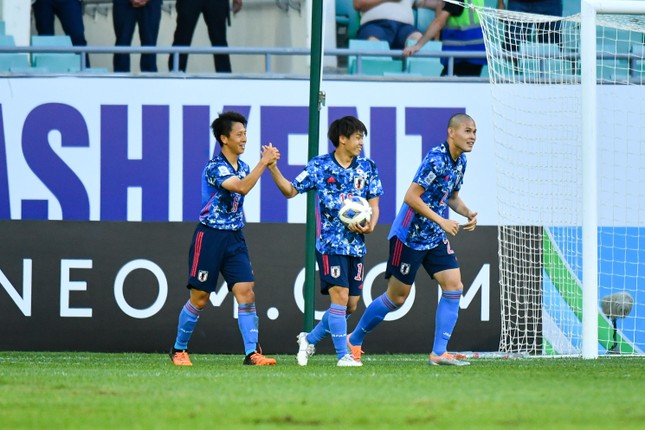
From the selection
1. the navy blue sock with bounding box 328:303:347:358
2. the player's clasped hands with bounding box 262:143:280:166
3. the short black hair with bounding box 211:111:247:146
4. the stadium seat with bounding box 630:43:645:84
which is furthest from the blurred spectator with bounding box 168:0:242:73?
the navy blue sock with bounding box 328:303:347:358

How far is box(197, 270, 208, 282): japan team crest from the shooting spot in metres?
9.84

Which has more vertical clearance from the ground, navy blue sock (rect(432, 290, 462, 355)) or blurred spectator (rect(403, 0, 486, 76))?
blurred spectator (rect(403, 0, 486, 76))

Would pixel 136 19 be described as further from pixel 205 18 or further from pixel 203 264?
pixel 203 264

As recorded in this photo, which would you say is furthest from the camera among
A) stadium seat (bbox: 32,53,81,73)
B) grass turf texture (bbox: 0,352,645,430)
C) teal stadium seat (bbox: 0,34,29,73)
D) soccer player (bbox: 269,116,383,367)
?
stadium seat (bbox: 32,53,81,73)

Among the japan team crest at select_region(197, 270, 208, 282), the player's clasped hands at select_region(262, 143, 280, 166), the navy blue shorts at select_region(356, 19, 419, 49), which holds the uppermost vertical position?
the navy blue shorts at select_region(356, 19, 419, 49)

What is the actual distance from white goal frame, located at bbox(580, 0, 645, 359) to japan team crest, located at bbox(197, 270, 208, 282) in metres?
3.42

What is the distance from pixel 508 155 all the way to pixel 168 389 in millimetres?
6713

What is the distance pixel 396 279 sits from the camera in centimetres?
1001

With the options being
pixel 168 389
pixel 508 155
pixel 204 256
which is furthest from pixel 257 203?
pixel 168 389

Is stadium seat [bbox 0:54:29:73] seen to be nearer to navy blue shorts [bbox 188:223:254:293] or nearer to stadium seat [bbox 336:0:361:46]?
stadium seat [bbox 336:0:361:46]

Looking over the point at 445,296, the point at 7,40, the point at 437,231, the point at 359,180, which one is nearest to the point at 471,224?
the point at 437,231

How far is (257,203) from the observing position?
43.6ft

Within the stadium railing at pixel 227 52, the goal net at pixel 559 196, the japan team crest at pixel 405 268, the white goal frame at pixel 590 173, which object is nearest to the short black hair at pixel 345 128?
the japan team crest at pixel 405 268

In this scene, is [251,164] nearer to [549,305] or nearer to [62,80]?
[62,80]
